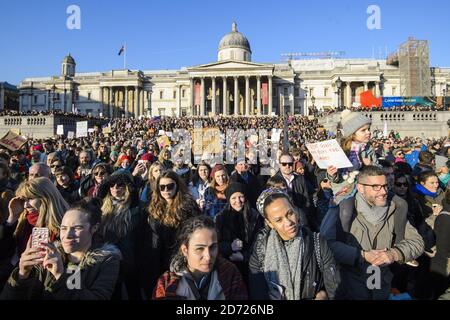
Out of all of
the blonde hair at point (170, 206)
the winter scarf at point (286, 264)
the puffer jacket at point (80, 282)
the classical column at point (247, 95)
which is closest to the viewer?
the puffer jacket at point (80, 282)

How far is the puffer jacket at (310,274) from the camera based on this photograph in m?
3.13

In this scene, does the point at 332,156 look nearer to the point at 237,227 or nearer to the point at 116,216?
the point at 237,227

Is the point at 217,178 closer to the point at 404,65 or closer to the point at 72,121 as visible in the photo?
the point at 72,121

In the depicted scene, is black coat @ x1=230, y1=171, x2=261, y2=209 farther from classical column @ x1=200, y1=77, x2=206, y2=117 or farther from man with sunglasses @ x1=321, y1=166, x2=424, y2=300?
classical column @ x1=200, y1=77, x2=206, y2=117

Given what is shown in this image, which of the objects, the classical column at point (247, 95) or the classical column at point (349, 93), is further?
the classical column at point (349, 93)

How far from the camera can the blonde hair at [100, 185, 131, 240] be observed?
14.0ft

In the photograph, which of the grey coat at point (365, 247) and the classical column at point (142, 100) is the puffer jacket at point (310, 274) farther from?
the classical column at point (142, 100)

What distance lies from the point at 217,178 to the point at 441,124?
3133cm

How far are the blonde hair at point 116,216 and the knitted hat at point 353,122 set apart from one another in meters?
3.12

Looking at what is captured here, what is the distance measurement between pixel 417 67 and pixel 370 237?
6274cm

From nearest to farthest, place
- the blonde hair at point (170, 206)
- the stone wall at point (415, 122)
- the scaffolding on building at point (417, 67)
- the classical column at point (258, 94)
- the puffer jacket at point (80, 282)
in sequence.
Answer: the puffer jacket at point (80, 282) < the blonde hair at point (170, 206) < the stone wall at point (415, 122) < the scaffolding on building at point (417, 67) < the classical column at point (258, 94)

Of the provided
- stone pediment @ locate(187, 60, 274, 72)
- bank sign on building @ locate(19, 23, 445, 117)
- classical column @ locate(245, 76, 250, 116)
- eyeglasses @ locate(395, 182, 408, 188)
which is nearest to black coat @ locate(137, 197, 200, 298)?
eyeglasses @ locate(395, 182, 408, 188)

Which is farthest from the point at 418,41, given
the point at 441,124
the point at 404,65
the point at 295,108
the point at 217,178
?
the point at 217,178

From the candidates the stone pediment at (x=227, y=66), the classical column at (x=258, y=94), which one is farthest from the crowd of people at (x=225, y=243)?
the stone pediment at (x=227, y=66)
